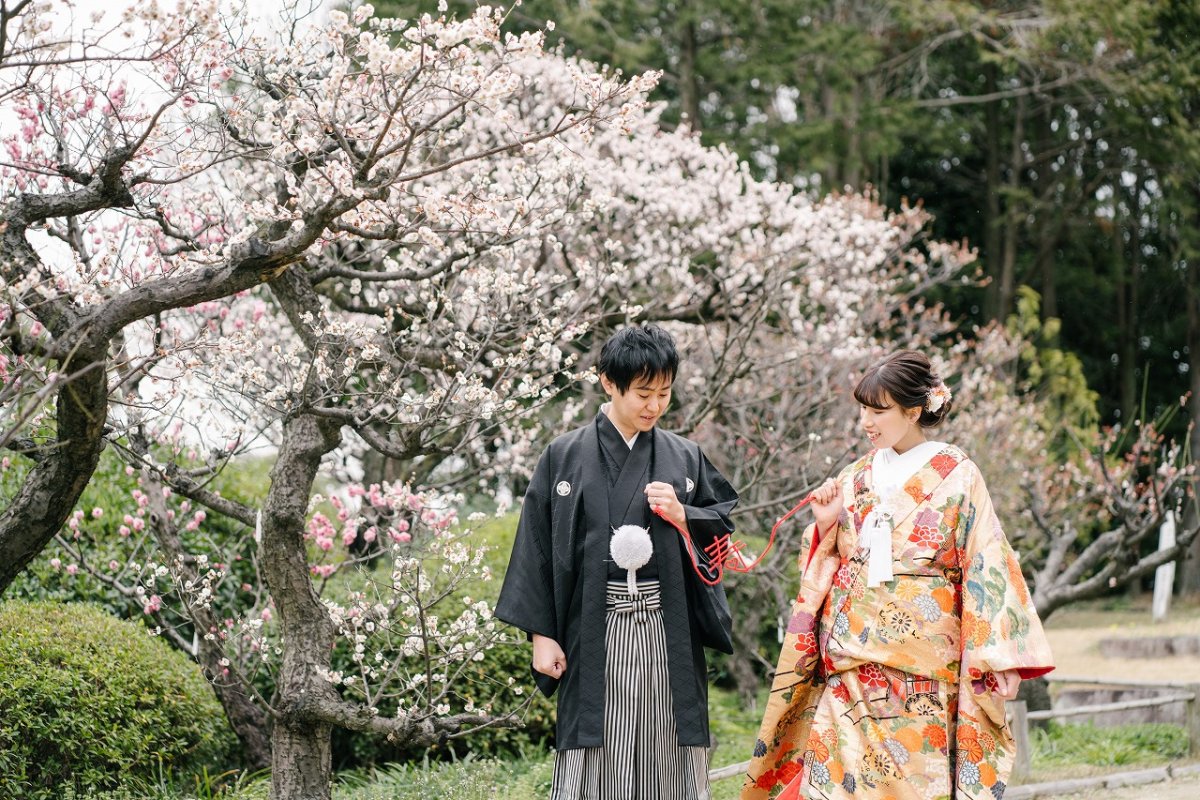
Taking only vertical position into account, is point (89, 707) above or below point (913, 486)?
below

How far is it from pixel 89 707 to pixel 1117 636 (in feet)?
33.0

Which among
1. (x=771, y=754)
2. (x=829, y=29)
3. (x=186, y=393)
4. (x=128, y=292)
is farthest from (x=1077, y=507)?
(x=128, y=292)

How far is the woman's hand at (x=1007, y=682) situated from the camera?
3.10 metres

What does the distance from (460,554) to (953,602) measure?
5.43ft

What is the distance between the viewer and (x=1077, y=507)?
9.91 metres

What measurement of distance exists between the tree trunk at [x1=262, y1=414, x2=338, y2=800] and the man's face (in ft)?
4.16

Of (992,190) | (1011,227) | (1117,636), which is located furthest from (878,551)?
(992,190)

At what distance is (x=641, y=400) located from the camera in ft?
→ 10.2

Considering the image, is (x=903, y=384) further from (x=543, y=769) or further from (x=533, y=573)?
(x=543, y=769)

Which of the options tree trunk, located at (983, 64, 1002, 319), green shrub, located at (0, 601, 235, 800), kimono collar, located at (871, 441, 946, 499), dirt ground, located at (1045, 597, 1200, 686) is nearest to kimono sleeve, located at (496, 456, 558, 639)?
kimono collar, located at (871, 441, 946, 499)

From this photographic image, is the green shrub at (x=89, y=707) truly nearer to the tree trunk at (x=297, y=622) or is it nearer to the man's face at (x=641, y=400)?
the tree trunk at (x=297, y=622)

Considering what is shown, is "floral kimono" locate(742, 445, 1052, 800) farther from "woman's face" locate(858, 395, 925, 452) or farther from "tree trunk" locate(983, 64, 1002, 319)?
"tree trunk" locate(983, 64, 1002, 319)

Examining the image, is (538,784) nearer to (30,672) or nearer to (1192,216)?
(30,672)

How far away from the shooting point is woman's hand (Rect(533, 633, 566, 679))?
3.15 meters
